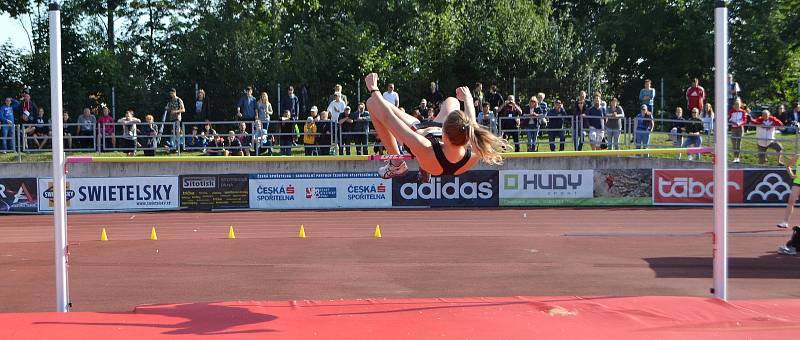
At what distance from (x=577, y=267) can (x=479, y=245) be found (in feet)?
8.21

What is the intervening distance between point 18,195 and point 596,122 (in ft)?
42.7

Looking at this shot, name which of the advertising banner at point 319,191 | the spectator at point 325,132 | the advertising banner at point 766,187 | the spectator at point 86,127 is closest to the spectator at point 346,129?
the spectator at point 325,132

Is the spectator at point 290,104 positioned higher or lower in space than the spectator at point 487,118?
higher

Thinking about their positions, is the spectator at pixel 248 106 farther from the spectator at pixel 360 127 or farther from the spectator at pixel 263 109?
the spectator at pixel 360 127

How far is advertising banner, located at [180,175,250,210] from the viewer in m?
19.2

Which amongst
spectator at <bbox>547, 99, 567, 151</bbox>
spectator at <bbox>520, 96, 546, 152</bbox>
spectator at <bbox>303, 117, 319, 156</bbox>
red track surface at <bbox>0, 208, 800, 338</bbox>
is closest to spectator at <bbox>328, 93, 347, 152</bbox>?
spectator at <bbox>303, 117, 319, 156</bbox>

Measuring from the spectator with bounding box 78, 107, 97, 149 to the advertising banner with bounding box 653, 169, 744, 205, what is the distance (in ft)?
41.5

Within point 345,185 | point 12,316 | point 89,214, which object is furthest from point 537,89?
point 12,316

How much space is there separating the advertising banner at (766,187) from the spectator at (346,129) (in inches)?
340

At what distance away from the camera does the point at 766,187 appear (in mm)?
18500

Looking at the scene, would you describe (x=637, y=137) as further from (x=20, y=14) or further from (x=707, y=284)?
(x=20, y=14)

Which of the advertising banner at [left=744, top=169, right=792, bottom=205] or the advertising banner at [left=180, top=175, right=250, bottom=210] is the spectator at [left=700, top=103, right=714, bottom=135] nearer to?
the advertising banner at [left=744, top=169, right=792, bottom=205]

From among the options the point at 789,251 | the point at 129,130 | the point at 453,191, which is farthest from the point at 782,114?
the point at 129,130

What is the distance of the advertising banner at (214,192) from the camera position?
19188 millimetres
